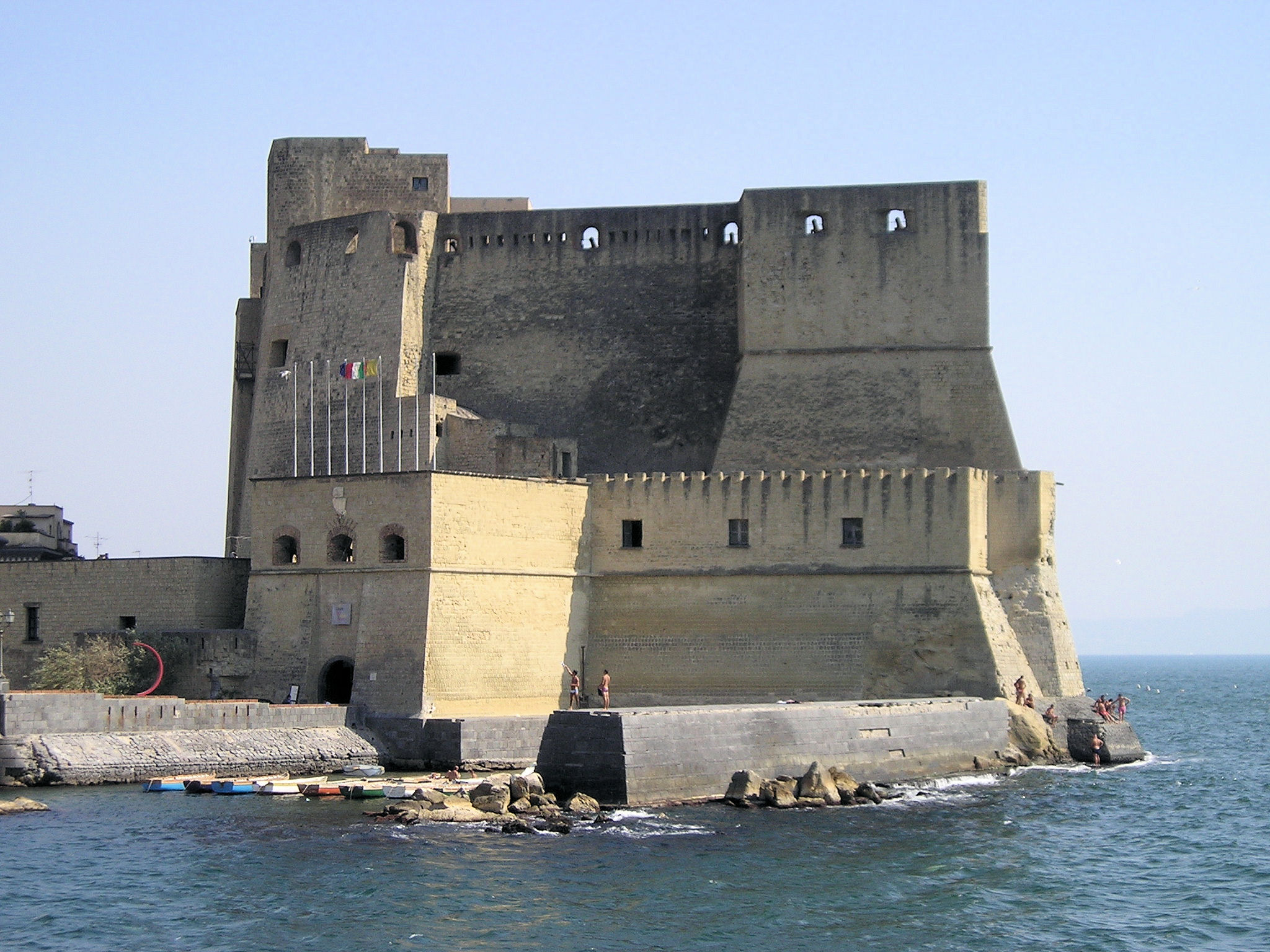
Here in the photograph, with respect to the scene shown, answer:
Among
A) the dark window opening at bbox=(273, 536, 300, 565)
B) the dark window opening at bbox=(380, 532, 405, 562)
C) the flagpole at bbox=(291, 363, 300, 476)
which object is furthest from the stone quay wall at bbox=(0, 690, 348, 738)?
the flagpole at bbox=(291, 363, 300, 476)

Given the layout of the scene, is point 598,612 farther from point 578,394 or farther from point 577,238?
point 577,238

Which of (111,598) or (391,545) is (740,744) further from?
(111,598)

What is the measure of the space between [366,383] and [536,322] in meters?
4.03

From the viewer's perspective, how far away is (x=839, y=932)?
57.7 ft

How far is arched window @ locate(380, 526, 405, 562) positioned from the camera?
27.9 meters

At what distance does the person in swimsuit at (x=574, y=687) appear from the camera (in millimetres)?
28859

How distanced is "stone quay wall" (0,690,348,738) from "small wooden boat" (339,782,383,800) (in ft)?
8.51

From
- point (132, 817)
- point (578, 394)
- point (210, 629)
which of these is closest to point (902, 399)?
point (578, 394)

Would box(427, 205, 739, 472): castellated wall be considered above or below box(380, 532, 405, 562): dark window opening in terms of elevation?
above

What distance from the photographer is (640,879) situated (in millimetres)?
19094

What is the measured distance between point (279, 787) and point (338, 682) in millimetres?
4700

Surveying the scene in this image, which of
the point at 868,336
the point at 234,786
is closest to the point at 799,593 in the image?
the point at 868,336

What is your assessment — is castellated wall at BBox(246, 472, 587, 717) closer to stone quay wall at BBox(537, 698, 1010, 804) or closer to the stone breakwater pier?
the stone breakwater pier

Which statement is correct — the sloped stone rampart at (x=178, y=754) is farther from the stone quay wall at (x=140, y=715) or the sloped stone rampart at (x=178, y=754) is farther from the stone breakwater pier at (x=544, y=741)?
the stone quay wall at (x=140, y=715)
